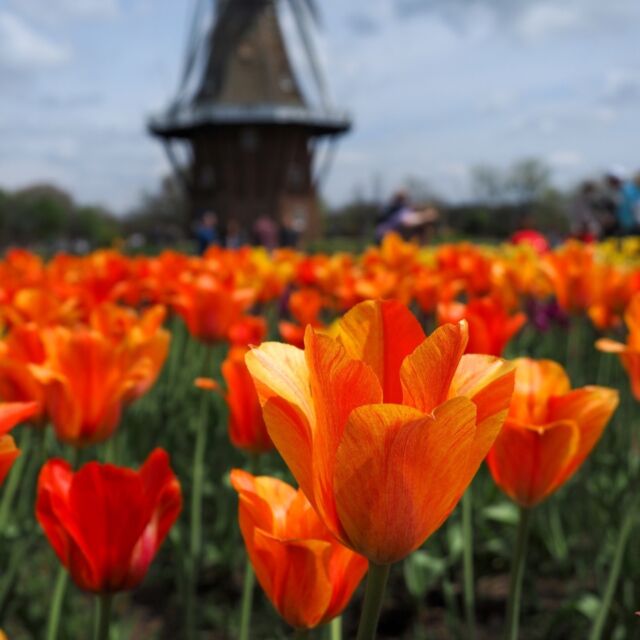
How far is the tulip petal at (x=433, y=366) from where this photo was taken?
0.70m

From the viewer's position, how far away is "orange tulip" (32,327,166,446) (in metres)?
1.53

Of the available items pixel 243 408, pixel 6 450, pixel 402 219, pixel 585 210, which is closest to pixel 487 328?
pixel 243 408

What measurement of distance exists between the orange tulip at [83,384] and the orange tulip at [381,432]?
867mm

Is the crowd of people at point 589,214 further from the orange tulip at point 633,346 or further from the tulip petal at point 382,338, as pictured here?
the tulip petal at point 382,338

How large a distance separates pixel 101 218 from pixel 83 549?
84.6m

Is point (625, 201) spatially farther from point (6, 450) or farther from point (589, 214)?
point (6, 450)

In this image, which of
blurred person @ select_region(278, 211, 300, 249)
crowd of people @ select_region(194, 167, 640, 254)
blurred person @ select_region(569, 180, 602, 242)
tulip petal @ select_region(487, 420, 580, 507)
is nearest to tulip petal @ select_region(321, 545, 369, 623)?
tulip petal @ select_region(487, 420, 580, 507)

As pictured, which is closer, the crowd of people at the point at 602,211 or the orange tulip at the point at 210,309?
the orange tulip at the point at 210,309

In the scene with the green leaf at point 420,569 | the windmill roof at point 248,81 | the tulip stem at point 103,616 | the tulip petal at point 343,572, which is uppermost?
the windmill roof at point 248,81

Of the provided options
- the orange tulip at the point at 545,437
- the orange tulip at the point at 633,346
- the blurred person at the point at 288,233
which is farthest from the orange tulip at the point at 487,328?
the blurred person at the point at 288,233

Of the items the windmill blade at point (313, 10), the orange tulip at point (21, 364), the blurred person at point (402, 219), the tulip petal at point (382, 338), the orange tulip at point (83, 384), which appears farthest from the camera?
the windmill blade at point (313, 10)

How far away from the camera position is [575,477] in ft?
11.4

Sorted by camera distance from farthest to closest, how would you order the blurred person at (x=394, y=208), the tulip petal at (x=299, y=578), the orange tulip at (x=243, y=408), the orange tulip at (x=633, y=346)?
the blurred person at (x=394, y=208)
the orange tulip at (x=243, y=408)
the orange tulip at (x=633, y=346)
the tulip petal at (x=299, y=578)

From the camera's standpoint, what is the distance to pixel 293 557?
3.04 ft
